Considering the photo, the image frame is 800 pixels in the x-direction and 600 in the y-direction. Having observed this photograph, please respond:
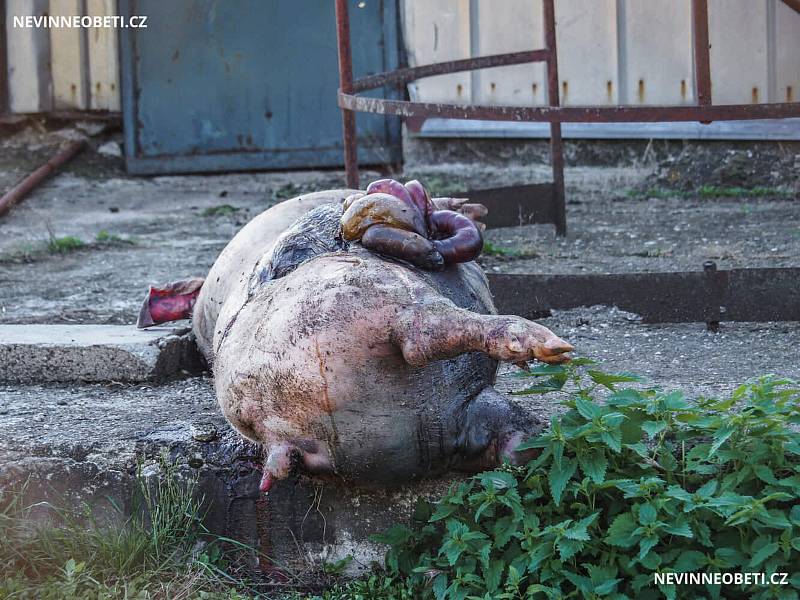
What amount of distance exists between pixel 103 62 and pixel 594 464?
6.84m

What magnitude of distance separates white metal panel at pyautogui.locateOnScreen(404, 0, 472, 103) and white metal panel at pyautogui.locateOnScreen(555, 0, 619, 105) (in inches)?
24.8

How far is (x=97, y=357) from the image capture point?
364 cm

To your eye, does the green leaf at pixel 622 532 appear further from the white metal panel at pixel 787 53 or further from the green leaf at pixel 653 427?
the white metal panel at pixel 787 53

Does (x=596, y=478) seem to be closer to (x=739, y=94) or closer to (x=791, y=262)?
(x=791, y=262)

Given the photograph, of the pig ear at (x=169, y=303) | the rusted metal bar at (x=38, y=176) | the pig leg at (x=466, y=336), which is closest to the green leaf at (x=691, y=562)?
the pig leg at (x=466, y=336)

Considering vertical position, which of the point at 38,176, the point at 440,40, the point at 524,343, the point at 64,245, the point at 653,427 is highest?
the point at 440,40

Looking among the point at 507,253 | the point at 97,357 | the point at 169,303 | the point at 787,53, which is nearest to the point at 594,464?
the point at 97,357

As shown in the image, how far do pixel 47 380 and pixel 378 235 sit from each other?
159 centimetres

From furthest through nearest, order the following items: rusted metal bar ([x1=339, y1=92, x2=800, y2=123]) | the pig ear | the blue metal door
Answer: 1. the blue metal door
2. rusted metal bar ([x1=339, y1=92, x2=800, y2=123])
3. the pig ear

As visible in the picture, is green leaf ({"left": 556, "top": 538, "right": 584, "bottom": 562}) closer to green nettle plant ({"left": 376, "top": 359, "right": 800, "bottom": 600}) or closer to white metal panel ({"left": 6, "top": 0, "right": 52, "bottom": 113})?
green nettle plant ({"left": 376, "top": 359, "right": 800, "bottom": 600})

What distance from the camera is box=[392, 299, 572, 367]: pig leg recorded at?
7.11 feet

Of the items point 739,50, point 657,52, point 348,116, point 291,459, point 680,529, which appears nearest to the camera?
point 680,529

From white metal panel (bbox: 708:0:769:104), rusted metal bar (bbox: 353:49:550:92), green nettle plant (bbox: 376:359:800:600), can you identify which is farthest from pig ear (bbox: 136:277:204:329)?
white metal panel (bbox: 708:0:769:104)

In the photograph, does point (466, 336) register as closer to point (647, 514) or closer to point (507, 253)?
point (647, 514)
